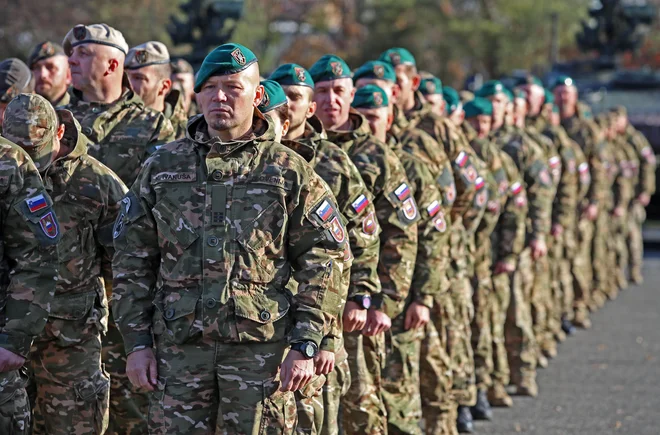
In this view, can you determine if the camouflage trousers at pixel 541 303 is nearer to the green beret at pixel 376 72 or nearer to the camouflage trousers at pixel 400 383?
the green beret at pixel 376 72

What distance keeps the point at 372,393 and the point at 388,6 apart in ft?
119

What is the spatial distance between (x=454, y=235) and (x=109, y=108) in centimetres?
242

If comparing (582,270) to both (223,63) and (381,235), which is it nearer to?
(381,235)

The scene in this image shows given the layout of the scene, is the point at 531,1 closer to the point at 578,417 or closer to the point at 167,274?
the point at 578,417

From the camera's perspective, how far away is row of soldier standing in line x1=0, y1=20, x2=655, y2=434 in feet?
17.3

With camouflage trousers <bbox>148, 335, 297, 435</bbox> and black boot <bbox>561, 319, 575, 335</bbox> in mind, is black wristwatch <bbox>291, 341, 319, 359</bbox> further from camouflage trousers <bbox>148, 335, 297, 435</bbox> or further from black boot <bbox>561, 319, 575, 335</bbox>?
black boot <bbox>561, 319, 575, 335</bbox>

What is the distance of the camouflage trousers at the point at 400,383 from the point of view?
765cm

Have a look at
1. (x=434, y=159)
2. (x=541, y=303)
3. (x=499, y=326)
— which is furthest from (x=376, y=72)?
(x=541, y=303)

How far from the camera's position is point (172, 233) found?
5285mm


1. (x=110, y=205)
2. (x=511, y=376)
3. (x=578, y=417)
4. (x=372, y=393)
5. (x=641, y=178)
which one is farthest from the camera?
Answer: (x=641, y=178)

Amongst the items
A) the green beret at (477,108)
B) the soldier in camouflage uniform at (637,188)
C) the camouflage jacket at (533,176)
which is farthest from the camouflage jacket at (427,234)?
the soldier in camouflage uniform at (637,188)

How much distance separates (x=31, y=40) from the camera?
30734 millimetres

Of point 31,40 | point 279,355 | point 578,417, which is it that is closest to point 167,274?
point 279,355

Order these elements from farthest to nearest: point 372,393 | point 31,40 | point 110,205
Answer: point 31,40 → point 372,393 → point 110,205
